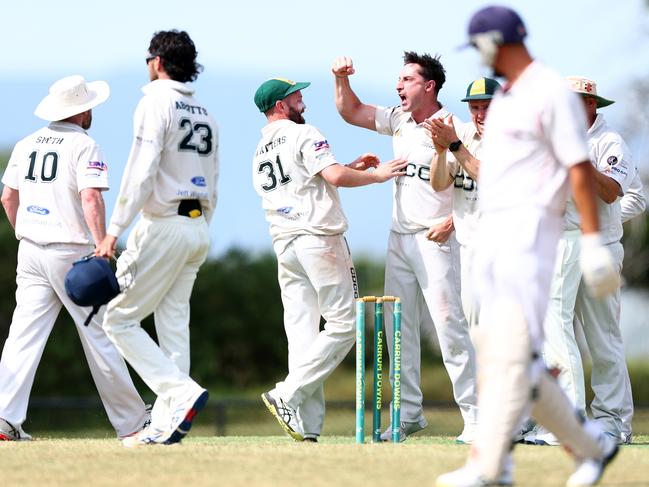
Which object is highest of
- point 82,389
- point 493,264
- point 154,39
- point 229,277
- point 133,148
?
point 154,39

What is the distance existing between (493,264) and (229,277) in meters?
13.4

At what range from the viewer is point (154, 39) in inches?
255

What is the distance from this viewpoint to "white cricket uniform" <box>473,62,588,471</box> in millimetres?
4555

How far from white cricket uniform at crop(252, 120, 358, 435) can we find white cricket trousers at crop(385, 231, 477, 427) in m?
0.32

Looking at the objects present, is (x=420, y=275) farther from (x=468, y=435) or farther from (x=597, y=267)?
(x=597, y=267)

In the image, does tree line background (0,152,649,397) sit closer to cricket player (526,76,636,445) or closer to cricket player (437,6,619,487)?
cricket player (526,76,636,445)

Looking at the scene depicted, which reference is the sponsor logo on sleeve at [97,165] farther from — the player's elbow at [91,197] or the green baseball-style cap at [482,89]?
the green baseball-style cap at [482,89]

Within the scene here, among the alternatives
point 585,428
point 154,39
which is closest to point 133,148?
point 154,39

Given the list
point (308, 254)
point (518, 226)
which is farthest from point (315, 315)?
point (518, 226)

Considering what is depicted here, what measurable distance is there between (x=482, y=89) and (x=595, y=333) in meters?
1.62

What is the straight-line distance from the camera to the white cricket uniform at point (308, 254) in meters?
7.21

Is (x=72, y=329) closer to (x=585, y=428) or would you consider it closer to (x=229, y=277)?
(x=229, y=277)

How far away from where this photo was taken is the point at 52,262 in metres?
7.37

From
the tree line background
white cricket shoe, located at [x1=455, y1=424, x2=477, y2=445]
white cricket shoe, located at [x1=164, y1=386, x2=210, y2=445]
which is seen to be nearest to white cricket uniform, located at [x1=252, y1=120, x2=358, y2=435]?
white cricket shoe, located at [x1=455, y1=424, x2=477, y2=445]
